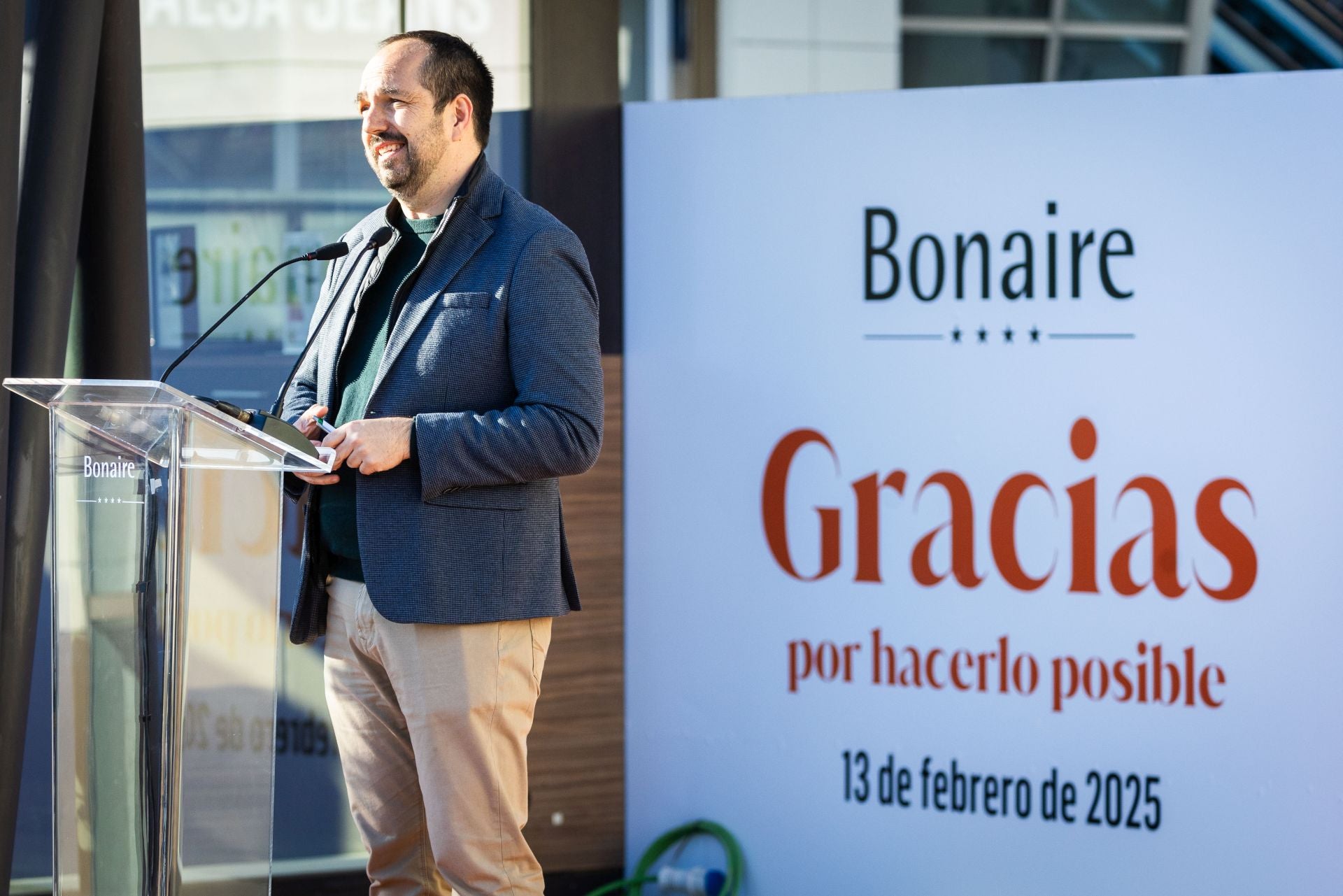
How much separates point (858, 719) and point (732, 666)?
0.97 feet

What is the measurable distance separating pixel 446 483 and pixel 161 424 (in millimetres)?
384

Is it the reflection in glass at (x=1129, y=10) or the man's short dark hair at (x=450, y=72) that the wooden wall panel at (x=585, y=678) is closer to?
the man's short dark hair at (x=450, y=72)

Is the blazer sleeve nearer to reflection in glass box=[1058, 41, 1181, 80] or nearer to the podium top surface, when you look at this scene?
the podium top surface

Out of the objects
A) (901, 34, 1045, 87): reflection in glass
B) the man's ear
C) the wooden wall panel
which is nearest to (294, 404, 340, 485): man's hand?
the man's ear

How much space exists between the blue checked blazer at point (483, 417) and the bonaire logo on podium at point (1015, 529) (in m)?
1.07

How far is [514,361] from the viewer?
1.95m

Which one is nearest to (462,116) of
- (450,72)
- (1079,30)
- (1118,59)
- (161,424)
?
(450,72)

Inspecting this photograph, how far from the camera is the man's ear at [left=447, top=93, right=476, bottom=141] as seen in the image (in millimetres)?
2012

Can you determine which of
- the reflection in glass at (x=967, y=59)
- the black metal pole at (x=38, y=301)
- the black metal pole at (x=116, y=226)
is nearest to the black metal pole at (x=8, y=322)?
the black metal pole at (x=38, y=301)

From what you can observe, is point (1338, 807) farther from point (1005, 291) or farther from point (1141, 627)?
point (1005, 291)

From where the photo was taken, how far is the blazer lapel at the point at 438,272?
196 centimetres

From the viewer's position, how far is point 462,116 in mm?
2025

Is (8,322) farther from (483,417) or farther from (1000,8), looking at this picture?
(1000,8)

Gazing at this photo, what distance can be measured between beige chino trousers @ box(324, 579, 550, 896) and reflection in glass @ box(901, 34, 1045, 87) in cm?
525
